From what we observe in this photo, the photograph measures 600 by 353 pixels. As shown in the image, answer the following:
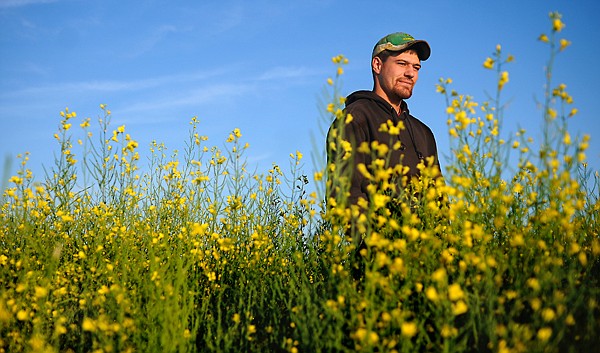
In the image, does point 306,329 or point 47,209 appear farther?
point 47,209

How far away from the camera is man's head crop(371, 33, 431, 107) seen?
4.12m

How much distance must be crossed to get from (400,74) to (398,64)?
0.08 m

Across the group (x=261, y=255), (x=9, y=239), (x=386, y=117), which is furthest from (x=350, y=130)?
(x=9, y=239)

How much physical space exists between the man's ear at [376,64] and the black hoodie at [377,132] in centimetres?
23

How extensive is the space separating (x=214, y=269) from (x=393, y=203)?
4.98 feet

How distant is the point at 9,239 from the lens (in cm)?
456

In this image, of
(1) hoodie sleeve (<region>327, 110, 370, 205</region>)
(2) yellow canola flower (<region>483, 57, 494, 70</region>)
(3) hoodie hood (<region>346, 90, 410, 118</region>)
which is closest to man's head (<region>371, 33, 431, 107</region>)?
(3) hoodie hood (<region>346, 90, 410, 118</region>)

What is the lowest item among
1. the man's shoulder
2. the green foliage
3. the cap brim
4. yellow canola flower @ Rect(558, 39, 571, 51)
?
the green foliage

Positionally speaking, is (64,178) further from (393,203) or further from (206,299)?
(393,203)

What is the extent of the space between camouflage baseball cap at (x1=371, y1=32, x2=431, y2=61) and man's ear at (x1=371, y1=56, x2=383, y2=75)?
43mm

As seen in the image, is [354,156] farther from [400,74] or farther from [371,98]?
[400,74]

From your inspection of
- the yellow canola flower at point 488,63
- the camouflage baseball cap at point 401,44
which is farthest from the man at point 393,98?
the yellow canola flower at point 488,63

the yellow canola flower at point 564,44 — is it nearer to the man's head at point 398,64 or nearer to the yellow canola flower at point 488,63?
the yellow canola flower at point 488,63

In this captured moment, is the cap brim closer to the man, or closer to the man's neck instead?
the man
